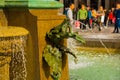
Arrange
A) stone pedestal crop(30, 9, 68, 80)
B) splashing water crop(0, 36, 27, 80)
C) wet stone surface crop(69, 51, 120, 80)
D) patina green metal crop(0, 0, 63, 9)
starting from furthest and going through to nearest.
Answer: wet stone surface crop(69, 51, 120, 80) < patina green metal crop(0, 0, 63, 9) < stone pedestal crop(30, 9, 68, 80) < splashing water crop(0, 36, 27, 80)

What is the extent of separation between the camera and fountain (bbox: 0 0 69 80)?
19.7 ft

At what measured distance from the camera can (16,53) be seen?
18.5ft

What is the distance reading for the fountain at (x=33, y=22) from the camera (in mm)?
6016

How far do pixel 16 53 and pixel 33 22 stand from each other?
0.58m

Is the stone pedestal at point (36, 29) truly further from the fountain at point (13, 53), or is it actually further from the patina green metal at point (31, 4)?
the fountain at point (13, 53)

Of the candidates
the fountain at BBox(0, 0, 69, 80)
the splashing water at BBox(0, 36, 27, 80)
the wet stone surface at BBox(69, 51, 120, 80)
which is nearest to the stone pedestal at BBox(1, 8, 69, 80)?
the fountain at BBox(0, 0, 69, 80)

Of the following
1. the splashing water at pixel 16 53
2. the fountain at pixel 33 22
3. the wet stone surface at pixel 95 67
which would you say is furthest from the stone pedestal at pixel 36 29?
the wet stone surface at pixel 95 67

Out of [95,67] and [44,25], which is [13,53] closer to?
[44,25]

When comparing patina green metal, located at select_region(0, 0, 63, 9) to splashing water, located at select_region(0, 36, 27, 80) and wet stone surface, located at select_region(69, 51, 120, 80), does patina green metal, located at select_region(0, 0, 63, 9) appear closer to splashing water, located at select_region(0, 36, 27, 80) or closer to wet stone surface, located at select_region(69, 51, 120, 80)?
splashing water, located at select_region(0, 36, 27, 80)

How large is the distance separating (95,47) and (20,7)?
665 cm

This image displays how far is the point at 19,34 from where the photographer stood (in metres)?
5.41

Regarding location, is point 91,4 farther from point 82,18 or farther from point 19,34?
point 19,34

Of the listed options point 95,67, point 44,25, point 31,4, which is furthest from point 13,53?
point 95,67

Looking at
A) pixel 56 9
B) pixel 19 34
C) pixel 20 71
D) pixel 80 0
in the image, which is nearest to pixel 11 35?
pixel 19 34
